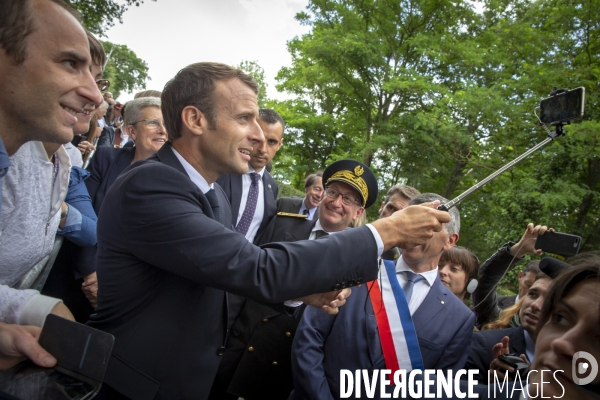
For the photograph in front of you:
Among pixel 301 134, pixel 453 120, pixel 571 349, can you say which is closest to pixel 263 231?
pixel 571 349

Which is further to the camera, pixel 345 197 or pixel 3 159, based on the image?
pixel 345 197

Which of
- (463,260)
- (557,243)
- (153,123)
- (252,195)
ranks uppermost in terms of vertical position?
(153,123)

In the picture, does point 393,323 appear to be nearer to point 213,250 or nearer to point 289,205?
point 213,250

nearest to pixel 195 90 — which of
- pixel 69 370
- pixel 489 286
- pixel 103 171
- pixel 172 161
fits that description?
pixel 172 161

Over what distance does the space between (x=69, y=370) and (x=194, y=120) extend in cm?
130

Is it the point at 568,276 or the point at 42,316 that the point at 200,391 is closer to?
the point at 42,316

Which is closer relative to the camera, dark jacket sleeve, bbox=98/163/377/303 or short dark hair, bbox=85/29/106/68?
dark jacket sleeve, bbox=98/163/377/303

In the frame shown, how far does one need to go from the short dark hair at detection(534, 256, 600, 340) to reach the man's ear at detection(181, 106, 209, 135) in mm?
1685

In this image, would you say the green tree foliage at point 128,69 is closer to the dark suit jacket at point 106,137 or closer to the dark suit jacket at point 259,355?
the dark suit jacket at point 106,137

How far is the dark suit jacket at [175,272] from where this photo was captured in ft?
5.34

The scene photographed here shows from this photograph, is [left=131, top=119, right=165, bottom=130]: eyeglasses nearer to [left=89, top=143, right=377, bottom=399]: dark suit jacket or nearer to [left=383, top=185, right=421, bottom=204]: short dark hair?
[left=89, top=143, right=377, bottom=399]: dark suit jacket

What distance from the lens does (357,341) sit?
2572mm

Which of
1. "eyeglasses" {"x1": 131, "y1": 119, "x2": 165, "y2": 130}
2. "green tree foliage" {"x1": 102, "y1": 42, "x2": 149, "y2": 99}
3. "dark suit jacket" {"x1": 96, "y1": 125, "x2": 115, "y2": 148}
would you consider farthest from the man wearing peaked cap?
"green tree foliage" {"x1": 102, "y1": 42, "x2": 149, "y2": 99}

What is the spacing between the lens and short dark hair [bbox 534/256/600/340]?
160cm
